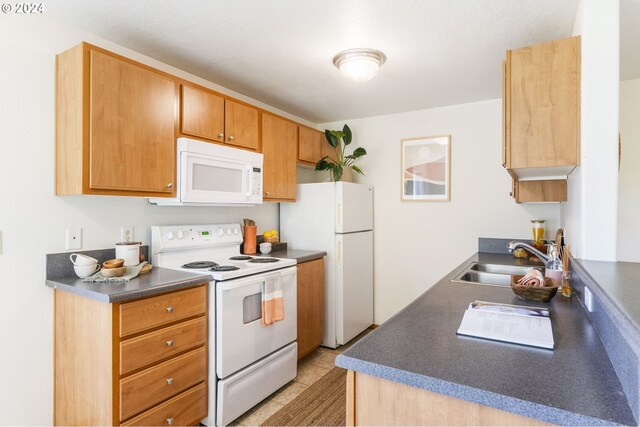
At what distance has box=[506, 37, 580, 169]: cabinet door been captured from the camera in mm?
1633

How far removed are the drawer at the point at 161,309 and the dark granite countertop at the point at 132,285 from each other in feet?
0.13

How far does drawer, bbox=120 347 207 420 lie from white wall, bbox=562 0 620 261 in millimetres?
2032

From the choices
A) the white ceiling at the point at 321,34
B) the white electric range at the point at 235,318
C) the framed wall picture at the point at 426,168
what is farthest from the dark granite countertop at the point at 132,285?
the framed wall picture at the point at 426,168

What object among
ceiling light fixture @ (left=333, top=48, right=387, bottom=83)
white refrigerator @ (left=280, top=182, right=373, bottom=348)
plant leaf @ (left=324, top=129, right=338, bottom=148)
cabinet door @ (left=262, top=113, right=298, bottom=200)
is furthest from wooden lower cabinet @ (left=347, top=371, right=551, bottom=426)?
plant leaf @ (left=324, top=129, right=338, bottom=148)

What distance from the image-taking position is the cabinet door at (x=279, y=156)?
118 inches

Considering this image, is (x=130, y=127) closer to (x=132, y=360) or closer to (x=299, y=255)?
(x=132, y=360)

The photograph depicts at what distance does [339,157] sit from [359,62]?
174 centimetres

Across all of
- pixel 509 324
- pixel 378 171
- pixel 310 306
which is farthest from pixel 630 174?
pixel 310 306

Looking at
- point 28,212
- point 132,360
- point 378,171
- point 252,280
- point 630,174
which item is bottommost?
point 132,360

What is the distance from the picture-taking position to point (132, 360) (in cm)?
175

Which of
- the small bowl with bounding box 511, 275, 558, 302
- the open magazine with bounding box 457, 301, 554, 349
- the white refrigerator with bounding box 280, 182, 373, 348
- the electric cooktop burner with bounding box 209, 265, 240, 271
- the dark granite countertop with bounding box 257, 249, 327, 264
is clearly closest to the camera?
the open magazine with bounding box 457, 301, 554, 349

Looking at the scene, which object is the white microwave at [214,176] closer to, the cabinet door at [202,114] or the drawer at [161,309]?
the cabinet door at [202,114]

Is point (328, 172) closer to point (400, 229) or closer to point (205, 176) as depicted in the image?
point (400, 229)

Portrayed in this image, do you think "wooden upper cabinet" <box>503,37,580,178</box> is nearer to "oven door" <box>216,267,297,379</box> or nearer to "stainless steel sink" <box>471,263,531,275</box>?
"stainless steel sink" <box>471,263,531,275</box>
